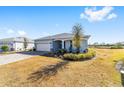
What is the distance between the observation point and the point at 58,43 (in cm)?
1855

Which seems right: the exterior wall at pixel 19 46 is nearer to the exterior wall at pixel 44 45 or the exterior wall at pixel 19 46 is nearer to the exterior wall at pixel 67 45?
the exterior wall at pixel 44 45

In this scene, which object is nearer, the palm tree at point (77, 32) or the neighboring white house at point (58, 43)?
the palm tree at point (77, 32)

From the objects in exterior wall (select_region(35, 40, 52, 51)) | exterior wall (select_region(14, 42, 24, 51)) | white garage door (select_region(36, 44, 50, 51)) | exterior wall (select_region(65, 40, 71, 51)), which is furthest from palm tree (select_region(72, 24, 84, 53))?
exterior wall (select_region(14, 42, 24, 51))

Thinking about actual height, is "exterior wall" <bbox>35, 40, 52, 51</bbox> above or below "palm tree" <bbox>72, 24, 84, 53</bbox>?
below

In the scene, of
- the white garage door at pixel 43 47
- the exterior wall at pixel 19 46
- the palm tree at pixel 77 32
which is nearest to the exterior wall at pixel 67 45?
the palm tree at pixel 77 32

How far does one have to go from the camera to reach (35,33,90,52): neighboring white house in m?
15.1

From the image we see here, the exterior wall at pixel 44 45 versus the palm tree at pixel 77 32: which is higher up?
the palm tree at pixel 77 32

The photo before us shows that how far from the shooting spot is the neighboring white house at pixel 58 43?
1507 cm

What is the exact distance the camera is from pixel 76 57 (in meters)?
11.4

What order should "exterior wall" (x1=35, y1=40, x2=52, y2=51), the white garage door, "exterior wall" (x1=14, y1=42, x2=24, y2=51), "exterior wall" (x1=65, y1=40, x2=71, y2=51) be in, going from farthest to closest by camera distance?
"exterior wall" (x1=14, y1=42, x2=24, y2=51) → the white garage door → "exterior wall" (x1=35, y1=40, x2=52, y2=51) → "exterior wall" (x1=65, y1=40, x2=71, y2=51)

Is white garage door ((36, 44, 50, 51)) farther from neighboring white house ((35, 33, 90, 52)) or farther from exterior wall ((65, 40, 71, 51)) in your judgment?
exterior wall ((65, 40, 71, 51))
